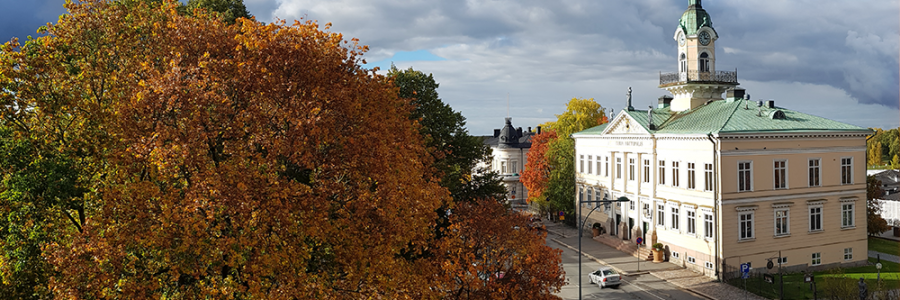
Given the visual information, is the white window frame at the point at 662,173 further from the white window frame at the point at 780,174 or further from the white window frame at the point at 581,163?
the white window frame at the point at 581,163

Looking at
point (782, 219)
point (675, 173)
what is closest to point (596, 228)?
point (675, 173)

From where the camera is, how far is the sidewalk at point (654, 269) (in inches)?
1388

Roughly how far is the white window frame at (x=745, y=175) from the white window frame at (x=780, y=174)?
5.49 ft

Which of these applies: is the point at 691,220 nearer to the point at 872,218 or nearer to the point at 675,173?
the point at 675,173

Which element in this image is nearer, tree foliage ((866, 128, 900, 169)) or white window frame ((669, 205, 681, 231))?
white window frame ((669, 205, 681, 231))

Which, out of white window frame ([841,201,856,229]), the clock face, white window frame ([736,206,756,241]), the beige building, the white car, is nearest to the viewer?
the white car

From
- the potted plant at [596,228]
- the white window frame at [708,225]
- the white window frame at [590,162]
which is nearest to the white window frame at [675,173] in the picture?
the white window frame at [708,225]

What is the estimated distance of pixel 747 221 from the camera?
3884cm

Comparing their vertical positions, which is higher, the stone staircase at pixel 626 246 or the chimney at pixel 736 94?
the chimney at pixel 736 94

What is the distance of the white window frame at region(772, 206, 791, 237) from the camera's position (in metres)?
39.4

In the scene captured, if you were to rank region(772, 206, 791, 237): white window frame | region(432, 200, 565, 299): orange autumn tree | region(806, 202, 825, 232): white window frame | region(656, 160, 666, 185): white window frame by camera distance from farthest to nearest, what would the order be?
region(656, 160, 666, 185): white window frame
region(806, 202, 825, 232): white window frame
region(772, 206, 791, 237): white window frame
region(432, 200, 565, 299): orange autumn tree

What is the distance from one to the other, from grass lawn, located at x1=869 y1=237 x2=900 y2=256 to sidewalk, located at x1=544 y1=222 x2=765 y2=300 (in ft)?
59.9

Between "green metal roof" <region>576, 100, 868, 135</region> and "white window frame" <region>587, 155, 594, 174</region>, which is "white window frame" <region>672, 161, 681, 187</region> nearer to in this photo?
"green metal roof" <region>576, 100, 868, 135</region>

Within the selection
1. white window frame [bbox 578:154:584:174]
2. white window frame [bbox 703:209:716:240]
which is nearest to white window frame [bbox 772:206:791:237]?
white window frame [bbox 703:209:716:240]
